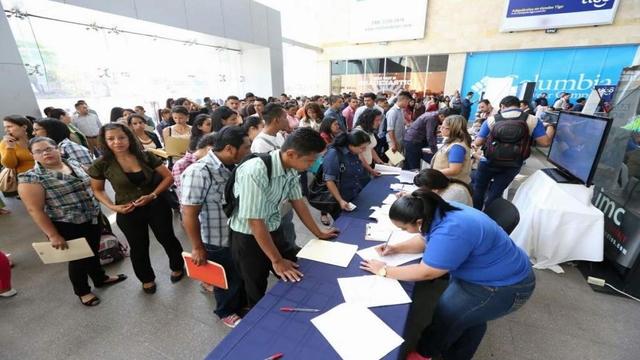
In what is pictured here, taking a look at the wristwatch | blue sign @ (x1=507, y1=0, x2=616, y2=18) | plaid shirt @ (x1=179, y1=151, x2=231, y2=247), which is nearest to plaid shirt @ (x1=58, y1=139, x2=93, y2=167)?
plaid shirt @ (x1=179, y1=151, x2=231, y2=247)

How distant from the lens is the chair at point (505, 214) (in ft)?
5.55

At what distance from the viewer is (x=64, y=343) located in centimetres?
188

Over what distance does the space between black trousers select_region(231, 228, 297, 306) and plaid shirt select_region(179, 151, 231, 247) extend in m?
0.23

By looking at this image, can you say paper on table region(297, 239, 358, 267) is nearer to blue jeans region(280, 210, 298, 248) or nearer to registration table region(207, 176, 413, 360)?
registration table region(207, 176, 413, 360)

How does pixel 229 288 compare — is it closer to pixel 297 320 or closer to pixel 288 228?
pixel 288 228

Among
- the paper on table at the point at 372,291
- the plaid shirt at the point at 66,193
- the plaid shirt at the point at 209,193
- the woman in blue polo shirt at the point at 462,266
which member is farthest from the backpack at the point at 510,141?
the plaid shirt at the point at 66,193

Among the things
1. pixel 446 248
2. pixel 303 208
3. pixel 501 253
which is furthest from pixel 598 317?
pixel 303 208

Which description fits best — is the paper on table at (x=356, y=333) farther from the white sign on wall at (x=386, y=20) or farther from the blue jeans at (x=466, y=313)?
the white sign on wall at (x=386, y=20)

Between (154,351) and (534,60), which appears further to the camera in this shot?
(534,60)

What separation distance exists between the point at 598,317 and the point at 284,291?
2.39m

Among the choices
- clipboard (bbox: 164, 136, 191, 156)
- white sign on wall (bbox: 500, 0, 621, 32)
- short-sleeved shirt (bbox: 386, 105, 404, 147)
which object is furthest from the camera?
white sign on wall (bbox: 500, 0, 621, 32)

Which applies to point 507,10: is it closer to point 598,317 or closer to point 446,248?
point 598,317

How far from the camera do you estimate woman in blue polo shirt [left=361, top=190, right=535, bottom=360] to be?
1212 mm

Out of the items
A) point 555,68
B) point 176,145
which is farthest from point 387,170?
point 555,68
